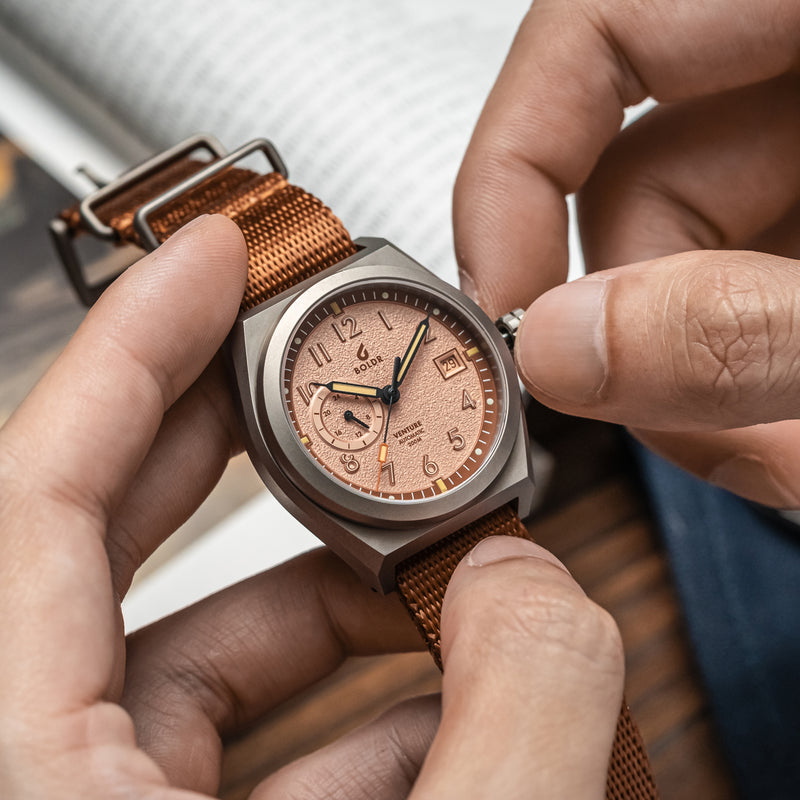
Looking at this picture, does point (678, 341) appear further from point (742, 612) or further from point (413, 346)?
point (742, 612)

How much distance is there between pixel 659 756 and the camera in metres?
1.04

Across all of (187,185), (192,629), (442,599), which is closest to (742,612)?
(442,599)

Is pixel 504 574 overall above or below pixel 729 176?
below

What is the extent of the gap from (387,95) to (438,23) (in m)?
0.26

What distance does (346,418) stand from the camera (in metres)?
0.86

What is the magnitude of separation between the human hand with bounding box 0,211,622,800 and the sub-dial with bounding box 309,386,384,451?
0.12 meters

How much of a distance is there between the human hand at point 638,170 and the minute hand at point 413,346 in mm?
123

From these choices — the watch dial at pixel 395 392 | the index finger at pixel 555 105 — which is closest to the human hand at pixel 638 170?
the index finger at pixel 555 105

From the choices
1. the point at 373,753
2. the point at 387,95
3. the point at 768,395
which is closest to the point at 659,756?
the point at 373,753

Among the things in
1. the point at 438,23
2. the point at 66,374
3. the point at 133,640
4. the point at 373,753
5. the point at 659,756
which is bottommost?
the point at 659,756

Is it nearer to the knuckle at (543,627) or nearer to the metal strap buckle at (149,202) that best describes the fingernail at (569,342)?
the knuckle at (543,627)

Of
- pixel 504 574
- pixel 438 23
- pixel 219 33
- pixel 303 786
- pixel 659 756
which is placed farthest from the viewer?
pixel 438 23

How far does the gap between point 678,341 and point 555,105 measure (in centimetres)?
46

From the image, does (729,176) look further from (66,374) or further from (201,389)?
(66,374)
